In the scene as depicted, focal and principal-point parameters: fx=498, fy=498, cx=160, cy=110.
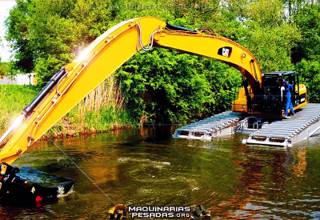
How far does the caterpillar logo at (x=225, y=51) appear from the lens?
62.8 feet

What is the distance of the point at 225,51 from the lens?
19.4 m

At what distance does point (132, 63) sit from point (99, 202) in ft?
50.9

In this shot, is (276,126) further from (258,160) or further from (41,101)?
(41,101)

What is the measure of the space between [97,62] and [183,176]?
4.15 meters

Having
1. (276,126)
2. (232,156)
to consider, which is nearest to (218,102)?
(276,126)

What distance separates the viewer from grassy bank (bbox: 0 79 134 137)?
21953 millimetres

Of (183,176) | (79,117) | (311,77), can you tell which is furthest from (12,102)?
(311,77)

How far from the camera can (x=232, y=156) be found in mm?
17203

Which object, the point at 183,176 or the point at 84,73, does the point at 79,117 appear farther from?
the point at 84,73

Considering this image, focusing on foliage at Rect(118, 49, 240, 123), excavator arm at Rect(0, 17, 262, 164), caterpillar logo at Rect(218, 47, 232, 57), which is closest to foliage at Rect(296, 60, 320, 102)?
foliage at Rect(118, 49, 240, 123)

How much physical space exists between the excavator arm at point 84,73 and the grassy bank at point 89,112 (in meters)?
7.93

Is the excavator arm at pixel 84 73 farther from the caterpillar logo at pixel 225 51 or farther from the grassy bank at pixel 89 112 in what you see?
the grassy bank at pixel 89 112

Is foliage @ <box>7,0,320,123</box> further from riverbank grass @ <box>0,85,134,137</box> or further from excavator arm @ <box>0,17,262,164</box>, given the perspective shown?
excavator arm @ <box>0,17,262,164</box>

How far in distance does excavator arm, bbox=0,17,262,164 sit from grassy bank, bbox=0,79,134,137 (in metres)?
7.93
